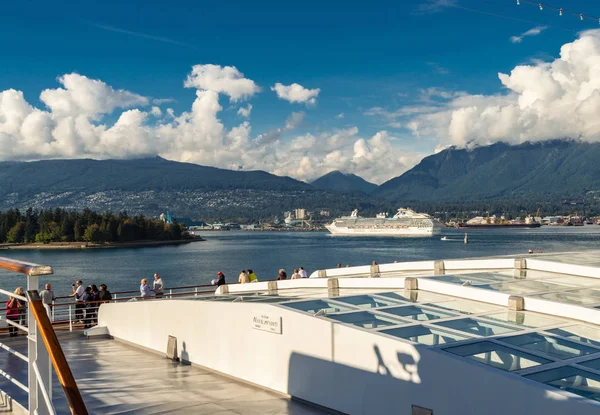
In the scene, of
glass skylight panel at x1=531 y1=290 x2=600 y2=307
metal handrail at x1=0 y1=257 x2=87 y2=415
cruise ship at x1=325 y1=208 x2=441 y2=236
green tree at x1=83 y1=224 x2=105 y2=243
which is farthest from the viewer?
cruise ship at x1=325 y1=208 x2=441 y2=236

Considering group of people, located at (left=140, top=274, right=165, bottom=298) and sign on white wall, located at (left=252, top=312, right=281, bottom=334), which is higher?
sign on white wall, located at (left=252, top=312, right=281, bottom=334)

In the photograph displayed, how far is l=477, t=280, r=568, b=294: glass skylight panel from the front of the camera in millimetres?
8773

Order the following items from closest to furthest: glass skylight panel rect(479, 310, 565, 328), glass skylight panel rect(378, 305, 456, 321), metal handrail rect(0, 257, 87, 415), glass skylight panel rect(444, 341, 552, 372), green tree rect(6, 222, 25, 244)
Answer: metal handrail rect(0, 257, 87, 415), glass skylight panel rect(444, 341, 552, 372), glass skylight panel rect(479, 310, 565, 328), glass skylight panel rect(378, 305, 456, 321), green tree rect(6, 222, 25, 244)

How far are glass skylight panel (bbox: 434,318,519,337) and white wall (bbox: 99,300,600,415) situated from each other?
109 cm

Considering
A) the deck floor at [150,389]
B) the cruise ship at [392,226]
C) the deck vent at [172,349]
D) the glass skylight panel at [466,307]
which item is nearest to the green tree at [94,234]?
the cruise ship at [392,226]

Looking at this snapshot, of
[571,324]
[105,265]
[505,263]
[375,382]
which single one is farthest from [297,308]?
[105,265]

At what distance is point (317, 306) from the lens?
7945mm

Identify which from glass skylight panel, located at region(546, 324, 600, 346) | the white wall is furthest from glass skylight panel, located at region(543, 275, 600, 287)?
the white wall

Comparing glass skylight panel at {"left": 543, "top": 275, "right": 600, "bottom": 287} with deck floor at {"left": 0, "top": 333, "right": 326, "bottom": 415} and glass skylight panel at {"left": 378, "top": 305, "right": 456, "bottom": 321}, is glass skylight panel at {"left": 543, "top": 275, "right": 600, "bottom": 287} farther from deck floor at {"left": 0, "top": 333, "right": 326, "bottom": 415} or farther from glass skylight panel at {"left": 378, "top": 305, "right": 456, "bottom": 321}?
deck floor at {"left": 0, "top": 333, "right": 326, "bottom": 415}

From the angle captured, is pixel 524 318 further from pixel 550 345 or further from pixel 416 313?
pixel 416 313

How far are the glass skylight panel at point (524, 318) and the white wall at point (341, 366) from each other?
1.70 m

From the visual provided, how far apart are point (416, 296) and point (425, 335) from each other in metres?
2.12

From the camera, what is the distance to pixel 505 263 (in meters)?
11.6

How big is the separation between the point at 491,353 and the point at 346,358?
1560mm
